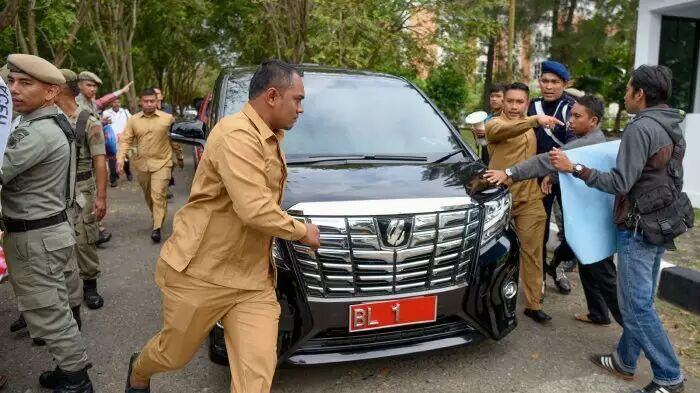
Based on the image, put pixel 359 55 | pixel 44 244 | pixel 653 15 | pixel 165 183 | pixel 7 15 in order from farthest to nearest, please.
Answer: pixel 359 55 < pixel 653 15 < pixel 7 15 < pixel 165 183 < pixel 44 244

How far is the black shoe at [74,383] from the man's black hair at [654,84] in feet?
10.8

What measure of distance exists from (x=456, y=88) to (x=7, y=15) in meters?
21.5

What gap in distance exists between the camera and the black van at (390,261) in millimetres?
2643

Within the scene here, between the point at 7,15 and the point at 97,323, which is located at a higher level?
the point at 7,15

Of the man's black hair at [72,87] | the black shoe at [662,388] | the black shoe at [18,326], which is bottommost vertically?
the black shoe at [18,326]

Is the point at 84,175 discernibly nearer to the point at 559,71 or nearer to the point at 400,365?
the point at 400,365

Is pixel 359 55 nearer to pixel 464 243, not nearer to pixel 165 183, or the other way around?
pixel 165 183

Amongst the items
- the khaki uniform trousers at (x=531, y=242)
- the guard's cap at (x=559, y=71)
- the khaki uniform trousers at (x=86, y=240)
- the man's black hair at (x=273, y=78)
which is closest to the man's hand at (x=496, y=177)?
the khaki uniform trousers at (x=531, y=242)

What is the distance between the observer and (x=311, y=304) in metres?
2.64

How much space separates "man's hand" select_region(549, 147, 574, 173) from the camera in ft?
9.81

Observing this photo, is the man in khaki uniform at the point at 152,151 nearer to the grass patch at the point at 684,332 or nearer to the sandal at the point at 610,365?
the sandal at the point at 610,365

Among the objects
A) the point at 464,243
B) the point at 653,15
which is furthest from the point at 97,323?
the point at 653,15

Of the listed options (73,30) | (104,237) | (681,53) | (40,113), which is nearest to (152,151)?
(104,237)

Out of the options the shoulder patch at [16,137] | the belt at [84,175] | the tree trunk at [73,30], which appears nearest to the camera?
the shoulder patch at [16,137]
